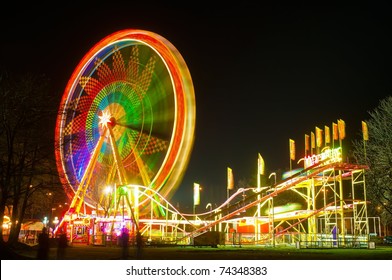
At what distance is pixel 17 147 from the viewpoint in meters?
26.7

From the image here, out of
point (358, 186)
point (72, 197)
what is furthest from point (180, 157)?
point (358, 186)

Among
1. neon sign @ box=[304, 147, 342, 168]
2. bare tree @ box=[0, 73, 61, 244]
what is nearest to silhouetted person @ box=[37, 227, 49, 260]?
bare tree @ box=[0, 73, 61, 244]

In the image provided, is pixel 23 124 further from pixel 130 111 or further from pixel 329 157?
pixel 329 157

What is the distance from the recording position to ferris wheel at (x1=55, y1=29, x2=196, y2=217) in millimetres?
30953

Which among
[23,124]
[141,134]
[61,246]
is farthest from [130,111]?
[61,246]

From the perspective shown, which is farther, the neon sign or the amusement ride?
the neon sign

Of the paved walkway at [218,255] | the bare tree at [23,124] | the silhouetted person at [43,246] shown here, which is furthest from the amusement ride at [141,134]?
the silhouetted person at [43,246]

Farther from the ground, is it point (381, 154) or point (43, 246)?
point (381, 154)

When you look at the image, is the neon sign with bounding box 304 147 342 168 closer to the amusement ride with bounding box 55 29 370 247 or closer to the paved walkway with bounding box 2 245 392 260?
the amusement ride with bounding box 55 29 370 247

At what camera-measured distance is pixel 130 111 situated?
Result: 1329 inches

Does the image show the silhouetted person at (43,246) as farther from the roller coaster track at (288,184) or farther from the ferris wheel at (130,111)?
the roller coaster track at (288,184)

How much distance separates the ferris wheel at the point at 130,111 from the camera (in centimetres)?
3095
